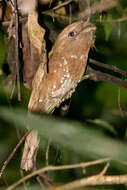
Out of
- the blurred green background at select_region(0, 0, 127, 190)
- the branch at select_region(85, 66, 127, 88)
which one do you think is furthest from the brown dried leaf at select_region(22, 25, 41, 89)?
the branch at select_region(85, 66, 127, 88)

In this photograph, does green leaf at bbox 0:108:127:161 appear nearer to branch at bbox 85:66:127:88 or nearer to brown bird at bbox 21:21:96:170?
brown bird at bbox 21:21:96:170

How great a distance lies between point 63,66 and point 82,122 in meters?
0.56

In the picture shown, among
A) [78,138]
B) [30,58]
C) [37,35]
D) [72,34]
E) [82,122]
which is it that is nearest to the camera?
[78,138]

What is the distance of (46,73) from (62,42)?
242 millimetres

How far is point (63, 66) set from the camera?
193 centimetres

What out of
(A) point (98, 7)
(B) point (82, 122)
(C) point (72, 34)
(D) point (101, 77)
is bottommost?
(B) point (82, 122)

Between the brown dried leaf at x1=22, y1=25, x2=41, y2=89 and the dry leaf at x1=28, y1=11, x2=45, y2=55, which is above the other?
the dry leaf at x1=28, y1=11, x2=45, y2=55

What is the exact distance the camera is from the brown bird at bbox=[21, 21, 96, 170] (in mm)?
1893

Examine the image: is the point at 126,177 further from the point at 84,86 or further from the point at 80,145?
the point at 84,86

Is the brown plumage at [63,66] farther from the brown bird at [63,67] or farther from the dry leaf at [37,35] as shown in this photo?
the dry leaf at [37,35]

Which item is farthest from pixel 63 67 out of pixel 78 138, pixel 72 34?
pixel 78 138

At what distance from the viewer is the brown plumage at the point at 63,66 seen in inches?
74.6

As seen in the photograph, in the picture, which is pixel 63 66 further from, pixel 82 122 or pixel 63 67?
pixel 82 122

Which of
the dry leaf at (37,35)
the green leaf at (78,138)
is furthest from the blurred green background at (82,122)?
the dry leaf at (37,35)
